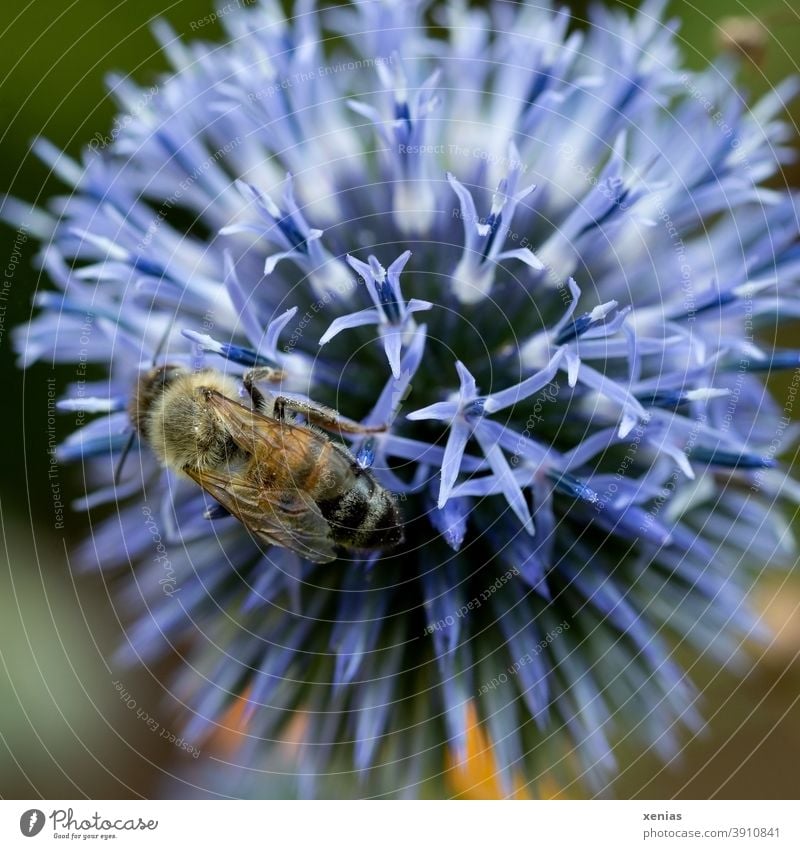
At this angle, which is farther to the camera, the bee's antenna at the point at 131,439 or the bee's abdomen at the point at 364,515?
the bee's antenna at the point at 131,439

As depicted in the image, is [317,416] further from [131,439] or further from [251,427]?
[131,439]

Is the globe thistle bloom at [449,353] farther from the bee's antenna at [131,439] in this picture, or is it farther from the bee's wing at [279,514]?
the bee's wing at [279,514]
